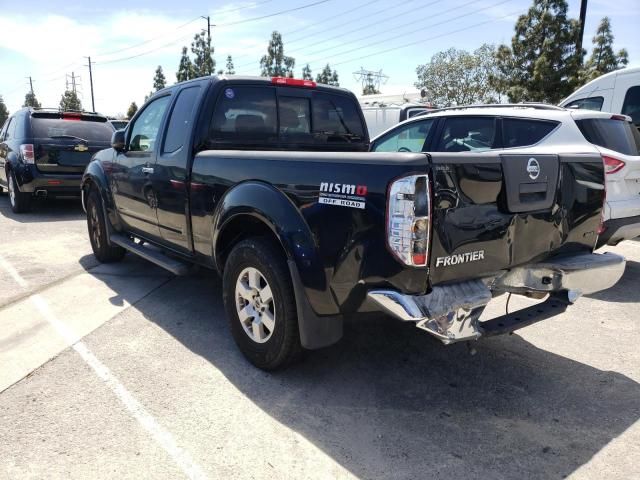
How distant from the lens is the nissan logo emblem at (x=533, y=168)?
9.43 feet

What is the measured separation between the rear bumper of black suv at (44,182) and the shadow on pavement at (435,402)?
6.03 meters

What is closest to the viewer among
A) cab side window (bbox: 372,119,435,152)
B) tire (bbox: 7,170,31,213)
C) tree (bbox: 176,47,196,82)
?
cab side window (bbox: 372,119,435,152)

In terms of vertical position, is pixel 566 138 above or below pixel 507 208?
above

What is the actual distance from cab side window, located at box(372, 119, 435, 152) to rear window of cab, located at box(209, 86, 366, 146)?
1.86 m

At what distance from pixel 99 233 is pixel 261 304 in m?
3.58

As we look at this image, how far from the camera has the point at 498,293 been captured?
307cm

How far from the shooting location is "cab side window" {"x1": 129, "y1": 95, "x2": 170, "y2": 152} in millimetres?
4762

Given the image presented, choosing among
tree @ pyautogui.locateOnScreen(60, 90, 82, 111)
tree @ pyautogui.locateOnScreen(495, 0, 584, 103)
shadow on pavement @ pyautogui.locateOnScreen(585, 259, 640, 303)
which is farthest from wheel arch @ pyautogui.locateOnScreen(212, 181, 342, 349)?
tree @ pyautogui.locateOnScreen(60, 90, 82, 111)

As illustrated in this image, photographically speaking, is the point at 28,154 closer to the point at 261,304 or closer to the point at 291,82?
the point at 291,82

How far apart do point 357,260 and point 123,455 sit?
1.55 metres

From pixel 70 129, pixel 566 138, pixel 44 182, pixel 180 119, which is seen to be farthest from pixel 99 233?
pixel 566 138

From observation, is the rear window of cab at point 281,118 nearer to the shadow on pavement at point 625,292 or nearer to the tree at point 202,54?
the shadow on pavement at point 625,292

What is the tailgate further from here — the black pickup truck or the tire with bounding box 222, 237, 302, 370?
the tire with bounding box 222, 237, 302, 370

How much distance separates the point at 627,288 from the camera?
545 cm
